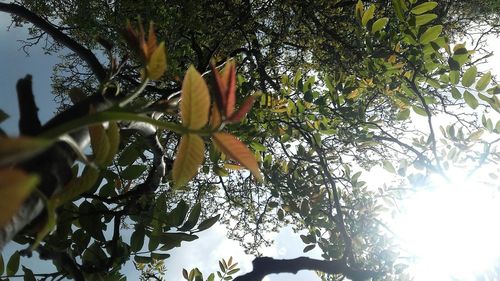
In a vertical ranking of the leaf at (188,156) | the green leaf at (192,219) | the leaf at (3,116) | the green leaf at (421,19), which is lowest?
the leaf at (188,156)

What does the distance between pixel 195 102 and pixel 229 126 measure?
252 cm

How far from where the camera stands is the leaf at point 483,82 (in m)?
2.60

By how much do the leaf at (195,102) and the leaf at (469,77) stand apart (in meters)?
2.37

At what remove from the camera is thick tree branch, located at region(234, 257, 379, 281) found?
138 centimetres

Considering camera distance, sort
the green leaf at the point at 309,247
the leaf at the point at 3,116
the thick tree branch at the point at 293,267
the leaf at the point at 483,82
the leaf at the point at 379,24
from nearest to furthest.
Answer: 1. the leaf at the point at 3,116
2. the thick tree branch at the point at 293,267
3. the leaf at the point at 483,82
4. the leaf at the point at 379,24
5. the green leaf at the point at 309,247

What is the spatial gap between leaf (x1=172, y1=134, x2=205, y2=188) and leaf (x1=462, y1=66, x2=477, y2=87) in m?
2.31

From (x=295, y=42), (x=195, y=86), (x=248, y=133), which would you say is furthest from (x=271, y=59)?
(x=195, y=86)

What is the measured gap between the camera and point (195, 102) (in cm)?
66

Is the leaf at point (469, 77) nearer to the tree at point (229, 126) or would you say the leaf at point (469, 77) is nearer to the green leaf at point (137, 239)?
the tree at point (229, 126)

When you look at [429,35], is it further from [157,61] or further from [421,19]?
[157,61]

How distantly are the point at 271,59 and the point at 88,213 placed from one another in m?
3.88

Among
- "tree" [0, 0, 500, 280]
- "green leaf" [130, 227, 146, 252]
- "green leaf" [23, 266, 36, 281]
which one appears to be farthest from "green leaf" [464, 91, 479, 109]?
"green leaf" [23, 266, 36, 281]

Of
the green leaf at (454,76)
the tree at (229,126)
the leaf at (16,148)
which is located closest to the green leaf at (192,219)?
the tree at (229,126)

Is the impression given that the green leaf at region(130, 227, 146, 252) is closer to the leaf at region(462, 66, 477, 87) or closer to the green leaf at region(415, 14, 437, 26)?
the green leaf at region(415, 14, 437, 26)
